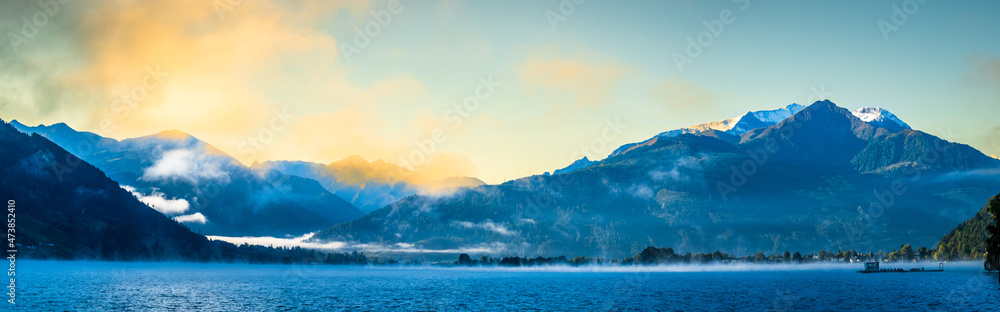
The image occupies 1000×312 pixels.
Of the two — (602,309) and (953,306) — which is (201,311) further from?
(953,306)

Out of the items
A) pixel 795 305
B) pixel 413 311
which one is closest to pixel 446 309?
pixel 413 311

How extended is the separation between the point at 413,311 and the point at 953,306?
141m

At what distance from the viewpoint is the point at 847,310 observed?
179125 mm

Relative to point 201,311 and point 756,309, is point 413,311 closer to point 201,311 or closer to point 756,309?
point 201,311

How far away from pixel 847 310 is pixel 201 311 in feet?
550

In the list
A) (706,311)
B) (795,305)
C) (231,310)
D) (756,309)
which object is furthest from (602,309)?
(231,310)

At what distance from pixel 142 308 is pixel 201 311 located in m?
19.5

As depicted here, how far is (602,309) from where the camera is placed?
188m

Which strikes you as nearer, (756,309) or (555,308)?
(756,309)

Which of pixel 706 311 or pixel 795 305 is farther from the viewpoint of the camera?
pixel 795 305

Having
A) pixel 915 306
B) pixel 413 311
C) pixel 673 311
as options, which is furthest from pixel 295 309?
pixel 915 306

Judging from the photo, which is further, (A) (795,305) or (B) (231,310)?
(A) (795,305)

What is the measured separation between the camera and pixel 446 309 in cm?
19162

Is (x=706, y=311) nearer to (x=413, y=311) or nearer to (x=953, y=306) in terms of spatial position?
(x=953, y=306)
